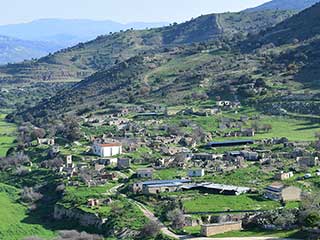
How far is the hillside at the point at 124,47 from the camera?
17288 cm

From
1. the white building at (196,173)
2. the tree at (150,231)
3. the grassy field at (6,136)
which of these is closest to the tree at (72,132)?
the grassy field at (6,136)

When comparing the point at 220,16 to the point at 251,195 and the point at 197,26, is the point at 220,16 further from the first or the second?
the point at 251,195

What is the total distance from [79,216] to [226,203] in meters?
9.38

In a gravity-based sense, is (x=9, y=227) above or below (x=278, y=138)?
below

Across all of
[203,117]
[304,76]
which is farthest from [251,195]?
[304,76]

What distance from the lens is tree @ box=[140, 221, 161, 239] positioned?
4153 centimetres

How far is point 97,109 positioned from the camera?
96.6 meters

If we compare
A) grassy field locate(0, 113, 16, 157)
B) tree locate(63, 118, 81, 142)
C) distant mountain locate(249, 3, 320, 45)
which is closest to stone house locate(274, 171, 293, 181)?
tree locate(63, 118, 81, 142)

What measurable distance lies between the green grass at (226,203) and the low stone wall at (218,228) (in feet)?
10.0

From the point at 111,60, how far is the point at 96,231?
133480mm

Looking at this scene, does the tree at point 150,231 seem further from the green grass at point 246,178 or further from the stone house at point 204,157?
the stone house at point 204,157

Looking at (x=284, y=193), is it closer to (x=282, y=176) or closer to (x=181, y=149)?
(x=282, y=176)

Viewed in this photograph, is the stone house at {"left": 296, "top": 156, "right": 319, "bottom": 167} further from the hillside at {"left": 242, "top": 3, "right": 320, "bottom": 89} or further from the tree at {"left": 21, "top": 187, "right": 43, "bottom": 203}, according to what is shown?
the hillside at {"left": 242, "top": 3, "right": 320, "bottom": 89}

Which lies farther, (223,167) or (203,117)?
(203,117)
